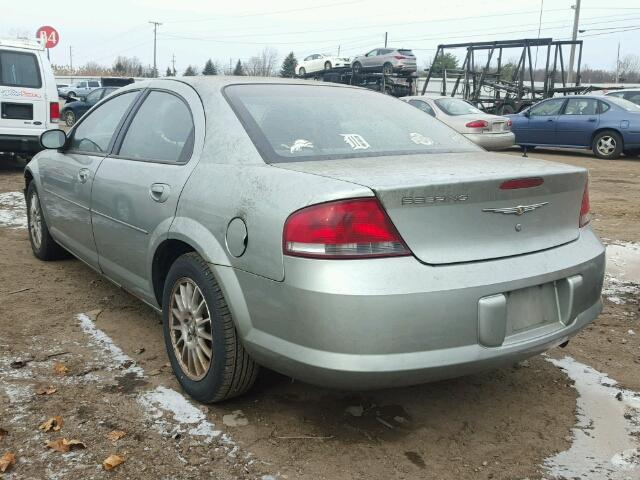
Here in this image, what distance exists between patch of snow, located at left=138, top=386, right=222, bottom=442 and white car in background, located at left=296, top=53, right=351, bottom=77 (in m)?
28.3

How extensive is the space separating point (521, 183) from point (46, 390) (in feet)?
7.83

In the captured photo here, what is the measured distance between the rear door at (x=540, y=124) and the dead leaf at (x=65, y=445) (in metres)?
14.5

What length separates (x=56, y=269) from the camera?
508 centimetres

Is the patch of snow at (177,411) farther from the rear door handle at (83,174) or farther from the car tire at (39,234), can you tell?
the car tire at (39,234)

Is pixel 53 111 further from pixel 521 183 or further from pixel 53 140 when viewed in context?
pixel 521 183

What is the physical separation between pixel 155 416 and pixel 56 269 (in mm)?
2776

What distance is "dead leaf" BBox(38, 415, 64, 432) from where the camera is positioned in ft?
8.63

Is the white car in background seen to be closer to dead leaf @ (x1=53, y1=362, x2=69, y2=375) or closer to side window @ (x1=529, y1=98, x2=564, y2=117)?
side window @ (x1=529, y1=98, x2=564, y2=117)

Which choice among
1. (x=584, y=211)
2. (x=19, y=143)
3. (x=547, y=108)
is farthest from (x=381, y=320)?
(x=547, y=108)

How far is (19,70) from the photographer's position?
9.76 meters

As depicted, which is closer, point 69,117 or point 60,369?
point 60,369

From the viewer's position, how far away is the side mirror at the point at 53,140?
4.33m

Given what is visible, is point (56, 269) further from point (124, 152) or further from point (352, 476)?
point (352, 476)

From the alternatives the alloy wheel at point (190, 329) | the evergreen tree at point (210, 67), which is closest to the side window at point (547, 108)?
the alloy wheel at point (190, 329)
